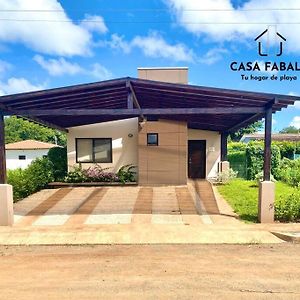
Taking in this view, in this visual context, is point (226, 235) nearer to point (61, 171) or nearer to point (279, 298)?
point (279, 298)

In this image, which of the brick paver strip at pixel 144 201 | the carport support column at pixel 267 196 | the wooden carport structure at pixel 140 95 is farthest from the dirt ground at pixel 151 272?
the brick paver strip at pixel 144 201

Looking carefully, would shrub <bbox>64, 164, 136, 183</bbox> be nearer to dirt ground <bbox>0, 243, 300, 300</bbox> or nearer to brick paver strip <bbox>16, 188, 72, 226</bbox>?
brick paver strip <bbox>16, 188, 72, 226</bbox>

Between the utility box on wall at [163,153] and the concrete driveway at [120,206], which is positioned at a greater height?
the utility box on wall at [163,153]

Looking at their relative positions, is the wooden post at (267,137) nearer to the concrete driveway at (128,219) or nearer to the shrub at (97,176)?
the concrete driveway at (128,219)

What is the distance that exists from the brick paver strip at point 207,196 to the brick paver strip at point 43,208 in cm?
523

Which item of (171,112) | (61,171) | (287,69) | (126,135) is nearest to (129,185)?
(126,135)

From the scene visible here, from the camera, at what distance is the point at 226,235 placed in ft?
21.9

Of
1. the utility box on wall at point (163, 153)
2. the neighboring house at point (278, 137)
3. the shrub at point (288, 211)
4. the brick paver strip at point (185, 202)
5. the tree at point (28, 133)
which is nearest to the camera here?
the shrub at point (288, 211)

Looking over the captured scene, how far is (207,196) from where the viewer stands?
37.7 feet

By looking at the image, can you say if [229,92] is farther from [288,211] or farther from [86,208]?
[86,208]

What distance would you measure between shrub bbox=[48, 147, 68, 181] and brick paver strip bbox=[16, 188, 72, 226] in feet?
6.00

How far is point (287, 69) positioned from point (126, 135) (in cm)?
777

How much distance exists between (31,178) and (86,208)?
3997 millimetres

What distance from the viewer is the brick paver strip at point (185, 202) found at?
9078mm
